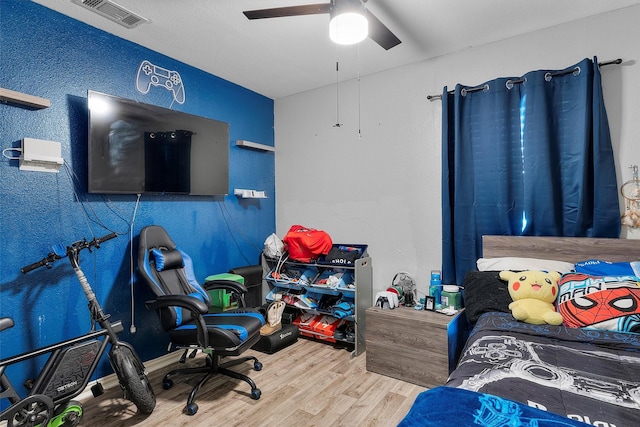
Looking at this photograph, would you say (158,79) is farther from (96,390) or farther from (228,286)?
(96,390)

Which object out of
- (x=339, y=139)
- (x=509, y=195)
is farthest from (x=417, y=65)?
(x=509, y=195)

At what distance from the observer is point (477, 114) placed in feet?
9.20

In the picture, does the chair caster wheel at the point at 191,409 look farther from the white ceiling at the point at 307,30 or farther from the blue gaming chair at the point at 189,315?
the white ceiling at the point at 307,30

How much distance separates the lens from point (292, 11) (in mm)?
1804

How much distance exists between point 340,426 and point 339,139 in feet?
8.68

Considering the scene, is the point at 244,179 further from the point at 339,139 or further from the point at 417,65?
the point at 417,65

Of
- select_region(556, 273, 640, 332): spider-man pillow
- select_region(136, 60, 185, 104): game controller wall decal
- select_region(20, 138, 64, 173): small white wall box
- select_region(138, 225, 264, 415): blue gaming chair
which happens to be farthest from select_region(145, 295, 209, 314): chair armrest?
select_region(556, 273, 640, 332): spider-man pillow

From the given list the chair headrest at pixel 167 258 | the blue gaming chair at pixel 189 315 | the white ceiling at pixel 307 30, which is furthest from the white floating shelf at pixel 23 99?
the chair headrest at pixel 167 258

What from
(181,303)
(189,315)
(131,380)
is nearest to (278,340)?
(189,315)

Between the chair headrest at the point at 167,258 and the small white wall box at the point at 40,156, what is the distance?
837mm

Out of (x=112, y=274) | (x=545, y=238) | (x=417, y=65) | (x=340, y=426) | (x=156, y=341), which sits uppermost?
(x=417, y=65)

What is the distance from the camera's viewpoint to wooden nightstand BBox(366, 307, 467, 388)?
2.40 m

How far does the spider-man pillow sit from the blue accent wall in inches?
113

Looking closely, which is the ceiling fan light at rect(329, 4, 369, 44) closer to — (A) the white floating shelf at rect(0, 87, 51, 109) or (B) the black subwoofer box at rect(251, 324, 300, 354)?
(A) the white floating shelf at rect(0, 87, 51, 109)
